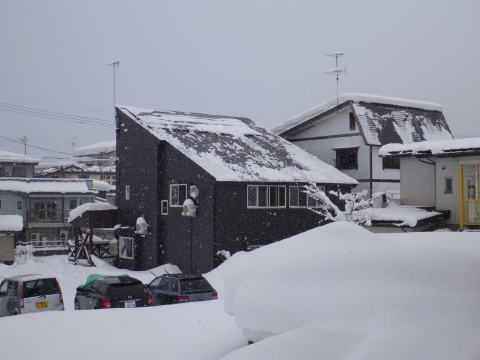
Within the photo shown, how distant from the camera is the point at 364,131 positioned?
28.8 meters

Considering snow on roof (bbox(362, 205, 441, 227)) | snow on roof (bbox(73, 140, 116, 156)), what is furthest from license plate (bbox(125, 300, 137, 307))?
snow on roof (bbox(73, 140, 116, 156))

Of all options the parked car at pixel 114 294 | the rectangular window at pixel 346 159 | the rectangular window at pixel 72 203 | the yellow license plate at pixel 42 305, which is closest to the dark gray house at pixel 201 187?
the rectangular window at pixel 346 159

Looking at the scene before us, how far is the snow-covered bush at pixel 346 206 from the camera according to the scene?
2139cm

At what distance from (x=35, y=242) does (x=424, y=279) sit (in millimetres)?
44582

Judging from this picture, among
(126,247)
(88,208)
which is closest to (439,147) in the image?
(126,247)

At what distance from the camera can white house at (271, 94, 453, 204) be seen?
2919 centimetres

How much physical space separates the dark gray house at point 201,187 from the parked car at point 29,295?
9.18m

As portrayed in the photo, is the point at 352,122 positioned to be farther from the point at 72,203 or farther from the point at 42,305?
the point at 72,203

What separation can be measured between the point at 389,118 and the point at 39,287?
2282cm

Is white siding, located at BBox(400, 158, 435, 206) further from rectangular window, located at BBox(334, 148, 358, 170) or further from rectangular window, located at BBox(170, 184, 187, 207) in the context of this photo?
rectangular window, located at BBox(170, 184, 187, 207)

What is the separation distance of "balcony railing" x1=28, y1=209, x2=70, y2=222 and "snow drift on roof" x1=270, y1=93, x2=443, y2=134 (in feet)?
71.8

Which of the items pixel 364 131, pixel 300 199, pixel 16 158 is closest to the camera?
pixel 300 199

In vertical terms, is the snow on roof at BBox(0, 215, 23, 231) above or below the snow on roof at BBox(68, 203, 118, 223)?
below

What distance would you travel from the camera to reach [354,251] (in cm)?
528
